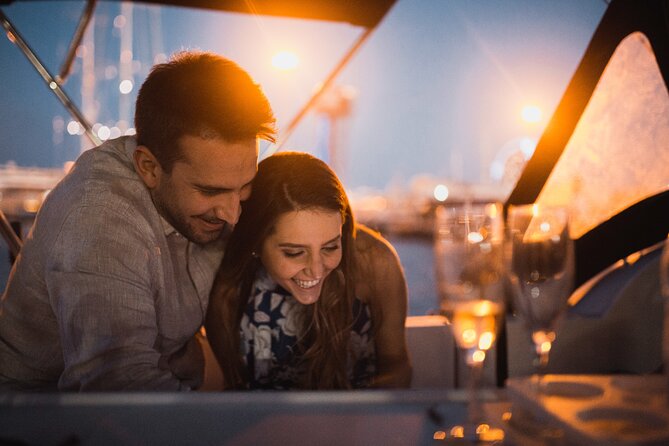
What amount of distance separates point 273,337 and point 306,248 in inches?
16.3

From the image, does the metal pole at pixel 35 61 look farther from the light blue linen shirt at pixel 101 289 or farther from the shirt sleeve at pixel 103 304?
the shirt sleeve at pixel 103 304

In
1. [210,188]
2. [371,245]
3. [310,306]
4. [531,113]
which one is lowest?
[310,306]

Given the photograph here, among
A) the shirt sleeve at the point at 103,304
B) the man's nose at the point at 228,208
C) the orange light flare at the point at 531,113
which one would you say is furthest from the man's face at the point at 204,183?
the orange light flare at the point at 531,113

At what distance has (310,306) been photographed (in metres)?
1.98

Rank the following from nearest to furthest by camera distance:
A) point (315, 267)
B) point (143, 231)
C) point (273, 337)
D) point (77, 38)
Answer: point (143, 231), point (315, 267), point (273, 337), point (77, 38)

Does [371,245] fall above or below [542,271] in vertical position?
above

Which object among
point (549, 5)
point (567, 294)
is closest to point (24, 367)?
point (567, 294)

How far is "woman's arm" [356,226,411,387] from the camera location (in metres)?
1.87

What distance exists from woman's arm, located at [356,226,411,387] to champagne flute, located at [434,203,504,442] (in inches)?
46.9

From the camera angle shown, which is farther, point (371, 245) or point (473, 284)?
point (371, 245)

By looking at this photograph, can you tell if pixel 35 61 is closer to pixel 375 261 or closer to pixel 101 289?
pixel 101 289

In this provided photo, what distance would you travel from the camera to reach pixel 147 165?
168cm

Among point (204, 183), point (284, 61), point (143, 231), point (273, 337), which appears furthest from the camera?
point (284, 61)

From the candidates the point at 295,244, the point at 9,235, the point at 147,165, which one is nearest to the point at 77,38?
the point at 9,235
